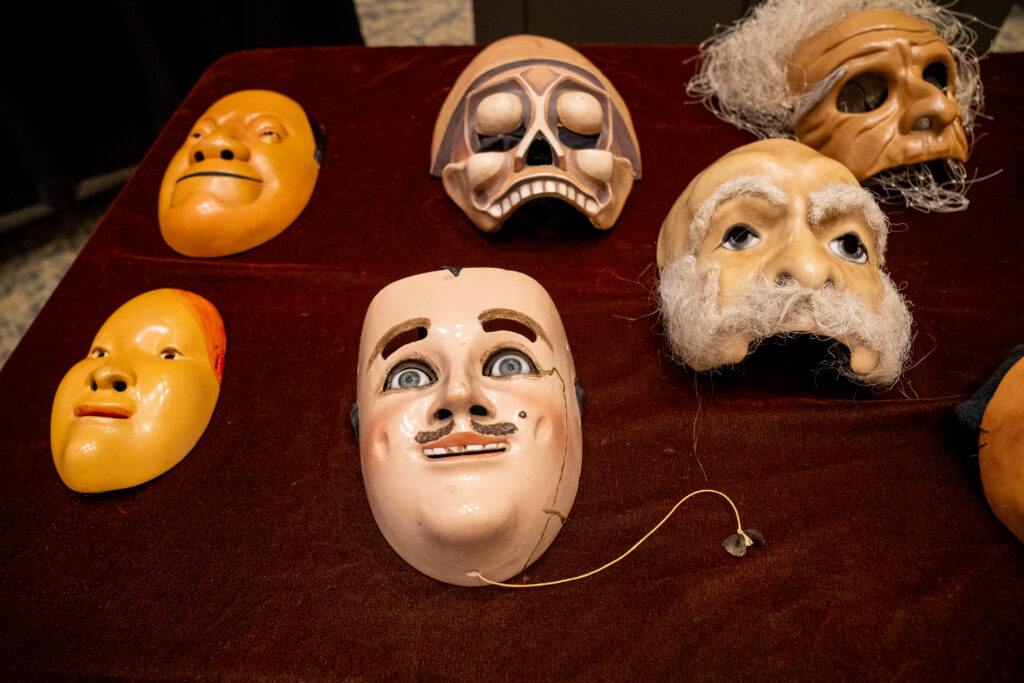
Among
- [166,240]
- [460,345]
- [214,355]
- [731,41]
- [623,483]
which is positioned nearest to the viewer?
[460,345]

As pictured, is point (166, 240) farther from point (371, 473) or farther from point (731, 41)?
point (731, 41)

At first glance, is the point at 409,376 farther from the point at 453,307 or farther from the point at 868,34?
the point at 868,34

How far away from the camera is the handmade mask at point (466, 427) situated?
1143 mm

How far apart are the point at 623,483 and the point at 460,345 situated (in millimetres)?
436

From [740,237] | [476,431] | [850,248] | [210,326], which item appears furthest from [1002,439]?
[210,326]

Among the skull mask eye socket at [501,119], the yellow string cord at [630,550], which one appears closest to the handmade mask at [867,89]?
the skull mask eye socket at [501,119]

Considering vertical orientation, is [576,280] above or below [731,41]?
below

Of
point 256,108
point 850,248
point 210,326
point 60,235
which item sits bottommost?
point 60,235

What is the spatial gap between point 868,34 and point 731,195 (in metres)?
0.71

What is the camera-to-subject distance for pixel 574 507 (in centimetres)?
134

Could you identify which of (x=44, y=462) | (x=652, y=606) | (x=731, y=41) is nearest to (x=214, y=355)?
(x=44, y=462)

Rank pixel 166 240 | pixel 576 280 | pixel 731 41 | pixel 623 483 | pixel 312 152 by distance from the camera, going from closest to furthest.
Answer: pixel 623 483, pixel 576 280, pixel 166 240, pixel 312 152, pixel 731 41

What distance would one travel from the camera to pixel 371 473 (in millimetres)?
1212

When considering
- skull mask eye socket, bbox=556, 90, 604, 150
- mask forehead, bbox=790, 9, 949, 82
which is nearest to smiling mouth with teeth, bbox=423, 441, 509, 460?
skull mask eye socket, bbox=556, 90, 604, 150
